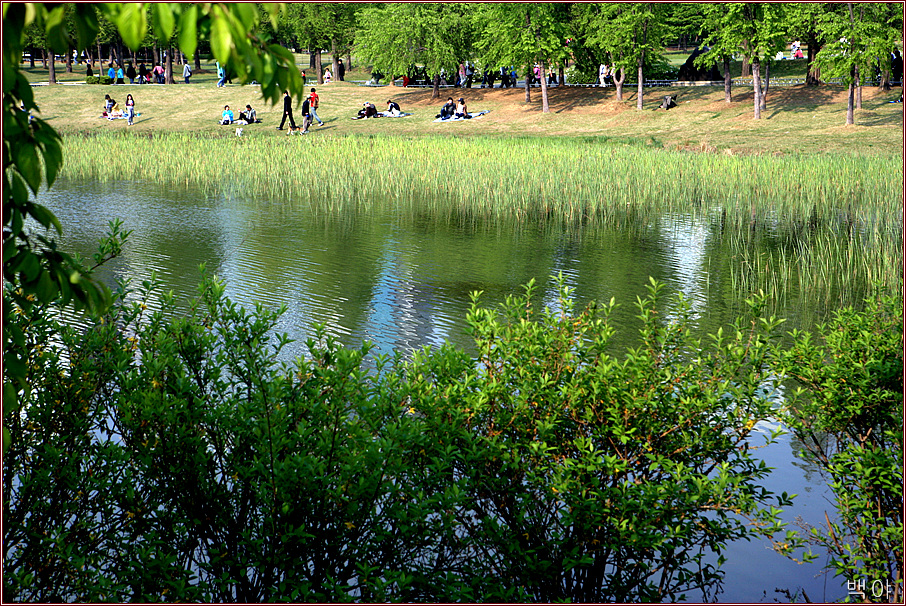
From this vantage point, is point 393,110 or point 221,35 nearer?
point 221,35

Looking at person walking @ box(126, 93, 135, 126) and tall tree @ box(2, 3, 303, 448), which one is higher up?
person walking @ box(126, 93, 135, 126)

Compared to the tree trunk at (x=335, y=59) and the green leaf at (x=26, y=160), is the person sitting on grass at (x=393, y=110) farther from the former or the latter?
the green leaf at (x=26, y=160)

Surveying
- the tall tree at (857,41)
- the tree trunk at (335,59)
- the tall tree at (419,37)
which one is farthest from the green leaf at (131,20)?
the tree trunk at (335,59)

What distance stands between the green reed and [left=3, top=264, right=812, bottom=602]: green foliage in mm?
7181

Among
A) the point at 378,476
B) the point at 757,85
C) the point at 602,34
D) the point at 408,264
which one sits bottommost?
the point at 408,264

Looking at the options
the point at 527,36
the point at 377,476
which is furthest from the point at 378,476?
the point at 527,36

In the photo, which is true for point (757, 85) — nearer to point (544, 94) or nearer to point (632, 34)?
point (632, 34)

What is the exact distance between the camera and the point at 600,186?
18.6 meters

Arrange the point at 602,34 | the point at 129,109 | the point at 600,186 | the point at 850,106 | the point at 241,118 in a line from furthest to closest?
the point at 602,34
the point at 129,109
the point at 241,118
the point at 850,106
the point at 600,186

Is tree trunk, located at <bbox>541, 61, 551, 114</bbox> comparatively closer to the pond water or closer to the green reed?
the green reed

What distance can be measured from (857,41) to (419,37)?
22.6 m

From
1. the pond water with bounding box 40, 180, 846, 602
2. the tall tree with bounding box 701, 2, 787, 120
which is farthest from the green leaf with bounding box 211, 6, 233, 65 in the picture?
the tall tree with bounding box 701, 2, 787, 120

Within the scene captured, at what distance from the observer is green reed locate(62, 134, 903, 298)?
1277cm

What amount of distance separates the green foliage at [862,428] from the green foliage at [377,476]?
0.46 m
